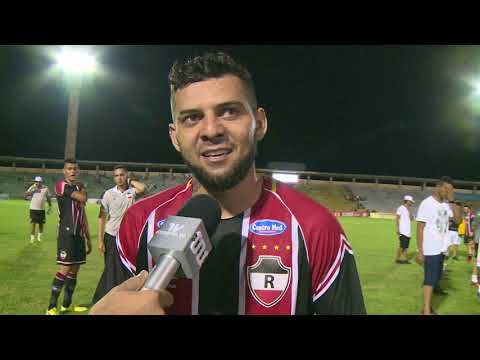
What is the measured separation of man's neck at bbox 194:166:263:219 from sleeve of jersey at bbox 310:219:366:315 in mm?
339

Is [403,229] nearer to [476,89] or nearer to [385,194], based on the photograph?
[476,89]

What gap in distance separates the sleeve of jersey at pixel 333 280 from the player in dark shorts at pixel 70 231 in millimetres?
4140

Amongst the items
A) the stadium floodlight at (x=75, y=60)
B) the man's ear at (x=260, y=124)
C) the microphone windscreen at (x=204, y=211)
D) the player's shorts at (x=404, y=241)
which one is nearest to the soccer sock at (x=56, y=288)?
the man's ear at (x=260, y=124)

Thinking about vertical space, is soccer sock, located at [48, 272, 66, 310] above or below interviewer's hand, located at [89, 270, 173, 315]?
below

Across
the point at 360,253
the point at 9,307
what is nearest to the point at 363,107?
the point at 360,253

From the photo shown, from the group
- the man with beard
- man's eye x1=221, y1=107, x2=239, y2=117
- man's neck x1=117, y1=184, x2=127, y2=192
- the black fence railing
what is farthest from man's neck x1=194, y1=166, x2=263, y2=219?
the black fence railing

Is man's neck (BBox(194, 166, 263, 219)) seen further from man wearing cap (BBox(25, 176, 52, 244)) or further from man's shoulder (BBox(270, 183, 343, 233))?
man wearing cap (BBox(25, 176, 52, 244))

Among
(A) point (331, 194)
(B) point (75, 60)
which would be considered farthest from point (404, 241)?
(A) point (331, 194)

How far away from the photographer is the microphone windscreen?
3.74 feet

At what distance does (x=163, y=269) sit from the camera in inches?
35.3

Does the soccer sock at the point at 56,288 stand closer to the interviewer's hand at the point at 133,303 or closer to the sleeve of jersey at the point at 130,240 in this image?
the sleeve of jersey at the point at 130,240

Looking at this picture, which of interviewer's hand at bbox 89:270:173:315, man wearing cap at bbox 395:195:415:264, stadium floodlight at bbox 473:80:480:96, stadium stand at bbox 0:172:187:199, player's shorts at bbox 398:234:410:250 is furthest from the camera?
stadium stand at bbox 0:172:187:199

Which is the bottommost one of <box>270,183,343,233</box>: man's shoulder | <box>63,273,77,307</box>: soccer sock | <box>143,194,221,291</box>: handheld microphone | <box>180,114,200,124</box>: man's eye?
<box>63,273,77,307</box>: soccer sock

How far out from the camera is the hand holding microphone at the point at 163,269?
84 cm
